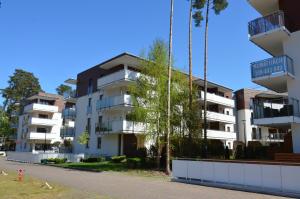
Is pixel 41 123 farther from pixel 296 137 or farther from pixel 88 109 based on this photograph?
pixel 296 137

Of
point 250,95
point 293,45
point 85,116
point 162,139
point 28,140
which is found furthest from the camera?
point 28,140

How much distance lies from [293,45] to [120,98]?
20.0 metres

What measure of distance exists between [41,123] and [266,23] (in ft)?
161

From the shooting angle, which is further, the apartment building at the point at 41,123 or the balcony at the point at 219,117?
the apartment building at the point at 41,123

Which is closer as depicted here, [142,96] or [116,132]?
[142,96]

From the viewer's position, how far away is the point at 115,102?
36688 mm

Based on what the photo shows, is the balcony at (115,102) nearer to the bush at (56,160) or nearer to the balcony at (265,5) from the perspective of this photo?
the bush at (56,160)

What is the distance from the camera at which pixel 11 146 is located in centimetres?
7494

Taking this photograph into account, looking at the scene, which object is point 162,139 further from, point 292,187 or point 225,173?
point 292,187

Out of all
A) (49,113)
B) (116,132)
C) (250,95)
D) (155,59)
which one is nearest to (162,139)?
(155,59)

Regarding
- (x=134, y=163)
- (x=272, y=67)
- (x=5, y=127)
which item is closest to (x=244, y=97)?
(x=134, y=163)

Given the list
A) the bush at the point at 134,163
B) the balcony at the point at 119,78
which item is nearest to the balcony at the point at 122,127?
the balcony at the point at 119,78

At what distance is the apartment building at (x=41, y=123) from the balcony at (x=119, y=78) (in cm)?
2516

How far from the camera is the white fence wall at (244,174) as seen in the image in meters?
13.7
